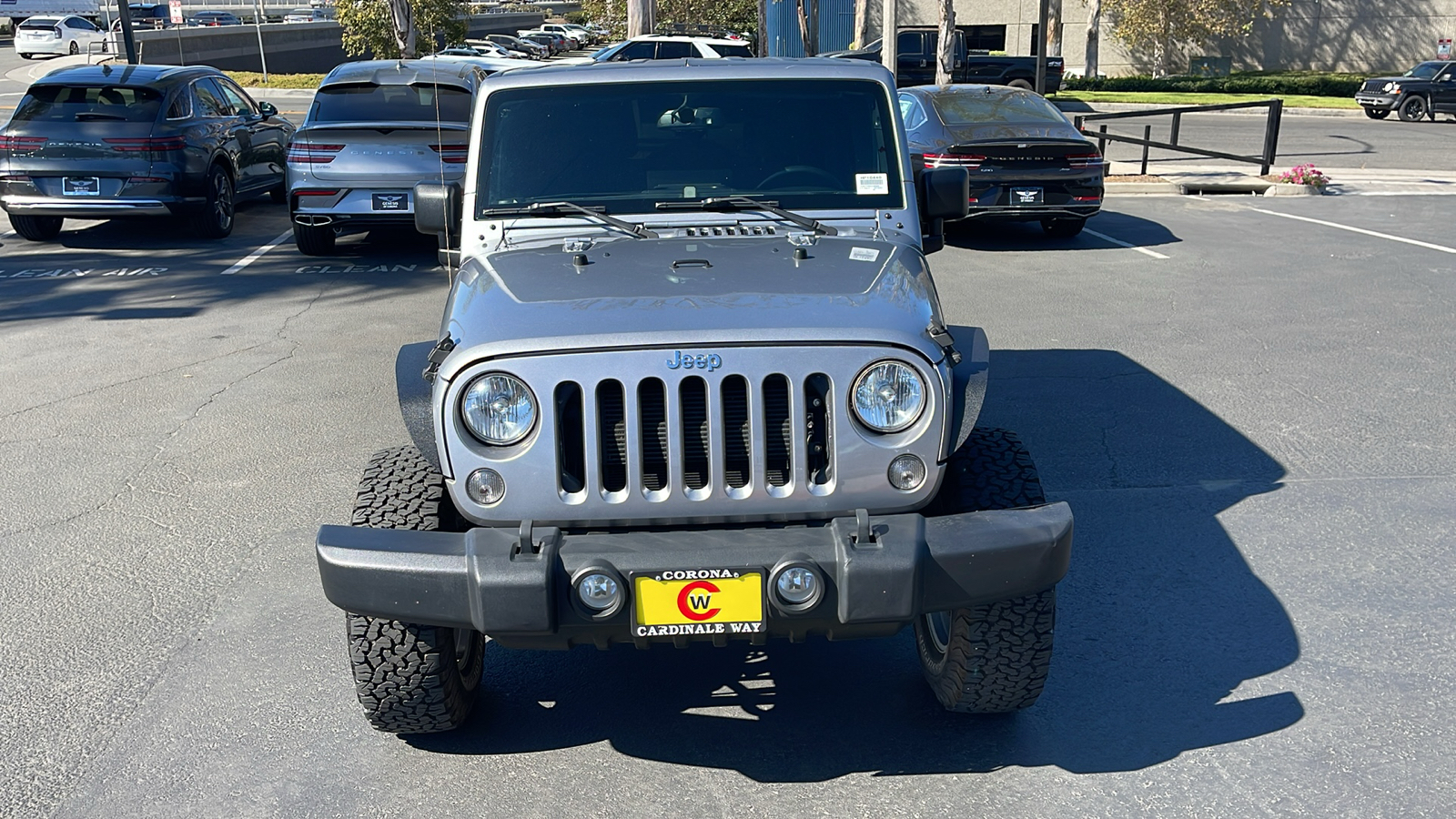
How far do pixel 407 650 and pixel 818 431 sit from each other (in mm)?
1286

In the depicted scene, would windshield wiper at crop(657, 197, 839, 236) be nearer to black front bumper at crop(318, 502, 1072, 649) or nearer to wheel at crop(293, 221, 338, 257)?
black front bumper at crop(318, 502, 1072, 649)

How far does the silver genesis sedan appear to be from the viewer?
11.0 meters

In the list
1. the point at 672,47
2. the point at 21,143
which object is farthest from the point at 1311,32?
the point at 21,143

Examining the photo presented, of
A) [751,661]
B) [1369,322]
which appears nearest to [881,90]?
[751,661]

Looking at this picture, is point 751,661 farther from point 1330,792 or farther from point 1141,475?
point 1141,475

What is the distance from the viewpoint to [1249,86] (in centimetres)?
3541

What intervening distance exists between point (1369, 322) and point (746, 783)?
Answer: 23.7 ft

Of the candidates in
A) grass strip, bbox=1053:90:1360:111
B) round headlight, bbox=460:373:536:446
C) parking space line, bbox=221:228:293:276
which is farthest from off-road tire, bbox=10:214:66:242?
grass strip, bbox=1053:90:1360:111

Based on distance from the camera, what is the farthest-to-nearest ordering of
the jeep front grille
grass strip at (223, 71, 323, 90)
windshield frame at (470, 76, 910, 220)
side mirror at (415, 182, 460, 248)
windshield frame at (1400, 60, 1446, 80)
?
grass strip at (223, 71, 323, 90)
windshield frame at (1400, 60, 1446, 80)
side mirror at (415, 182, 460, 248)
windshield frame at (470, 76, 910, 220)
the jeep front grille

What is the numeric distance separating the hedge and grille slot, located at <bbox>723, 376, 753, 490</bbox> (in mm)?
35012

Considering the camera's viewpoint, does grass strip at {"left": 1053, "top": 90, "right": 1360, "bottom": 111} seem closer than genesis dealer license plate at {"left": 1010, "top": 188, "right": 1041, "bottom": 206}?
No

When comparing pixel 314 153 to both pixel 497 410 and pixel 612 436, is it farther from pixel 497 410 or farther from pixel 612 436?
pixel 612 436

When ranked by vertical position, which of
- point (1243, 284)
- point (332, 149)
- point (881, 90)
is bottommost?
point (1243, 284)

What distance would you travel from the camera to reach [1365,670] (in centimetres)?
421
